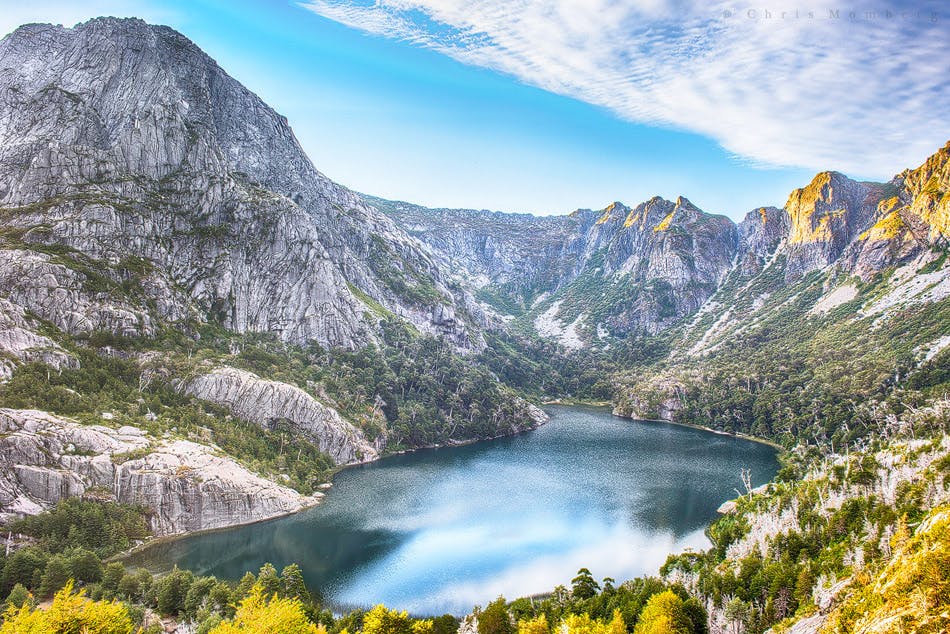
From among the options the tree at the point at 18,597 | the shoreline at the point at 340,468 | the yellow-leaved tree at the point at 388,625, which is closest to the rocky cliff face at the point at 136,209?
the shoreline at the point at 340,468

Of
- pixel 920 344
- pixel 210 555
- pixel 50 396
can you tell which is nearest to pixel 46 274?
pixel 50 396

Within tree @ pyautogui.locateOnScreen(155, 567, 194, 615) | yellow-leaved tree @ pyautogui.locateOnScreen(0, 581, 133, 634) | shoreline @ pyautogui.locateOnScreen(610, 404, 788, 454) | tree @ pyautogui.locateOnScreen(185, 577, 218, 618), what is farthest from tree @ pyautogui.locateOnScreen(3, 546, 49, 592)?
shoreline @ pyautogui.locateOnScreen(610, 404, 788, 454)

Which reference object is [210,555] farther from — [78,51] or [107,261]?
[78,51]

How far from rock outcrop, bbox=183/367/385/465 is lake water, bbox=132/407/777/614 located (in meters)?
8.12

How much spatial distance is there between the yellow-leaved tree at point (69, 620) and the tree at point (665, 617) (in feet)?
140

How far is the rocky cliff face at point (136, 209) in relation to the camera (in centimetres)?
13312

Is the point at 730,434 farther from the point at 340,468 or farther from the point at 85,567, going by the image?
the point at 85,567

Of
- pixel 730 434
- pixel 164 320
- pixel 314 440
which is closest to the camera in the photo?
pixel 314 440

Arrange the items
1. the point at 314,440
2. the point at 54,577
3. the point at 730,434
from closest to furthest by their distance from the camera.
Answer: the point at 54,577 → the point at 314,440 → the point at 730,434

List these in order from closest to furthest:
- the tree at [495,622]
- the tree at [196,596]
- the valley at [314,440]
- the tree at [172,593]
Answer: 1. the tree at [495,622]
2. the valley at [314,440]
3. the tree at [196,596]
4. the tree at [172,593]

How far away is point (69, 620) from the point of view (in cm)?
3759

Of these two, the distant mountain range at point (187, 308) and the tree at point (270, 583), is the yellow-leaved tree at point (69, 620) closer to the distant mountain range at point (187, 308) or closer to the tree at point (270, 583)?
the tree at point (270, 583)

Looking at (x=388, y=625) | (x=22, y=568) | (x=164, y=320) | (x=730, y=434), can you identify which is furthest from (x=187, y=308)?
(x=730, y=434)

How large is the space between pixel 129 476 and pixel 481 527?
60872 mm
